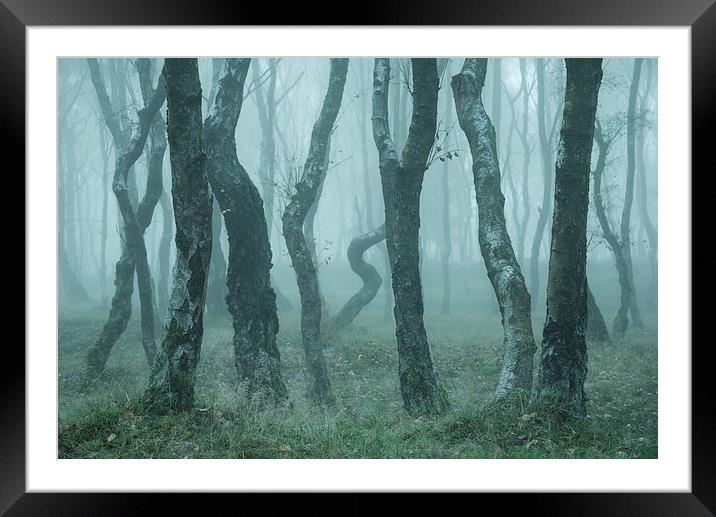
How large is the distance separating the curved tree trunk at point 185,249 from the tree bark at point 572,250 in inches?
162

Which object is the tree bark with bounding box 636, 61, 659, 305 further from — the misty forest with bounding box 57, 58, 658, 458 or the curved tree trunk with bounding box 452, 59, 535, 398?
the curved tree trunk with bounding box 452, 59, 535, 398

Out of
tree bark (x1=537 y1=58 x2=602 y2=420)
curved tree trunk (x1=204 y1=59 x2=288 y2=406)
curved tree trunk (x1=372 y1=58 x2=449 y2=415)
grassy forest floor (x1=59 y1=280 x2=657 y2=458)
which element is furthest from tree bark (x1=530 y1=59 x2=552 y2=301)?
curved tree trunk (x1=204 y1=59 x2=288 y2=406)

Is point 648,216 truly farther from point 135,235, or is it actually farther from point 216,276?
point 135,235

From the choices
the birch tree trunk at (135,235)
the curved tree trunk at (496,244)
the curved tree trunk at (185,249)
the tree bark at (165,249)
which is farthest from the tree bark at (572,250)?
the tree bark at (165,249)

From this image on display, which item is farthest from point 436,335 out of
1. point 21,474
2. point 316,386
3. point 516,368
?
point 21,474

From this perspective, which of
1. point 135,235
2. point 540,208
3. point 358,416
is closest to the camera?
point 358,416

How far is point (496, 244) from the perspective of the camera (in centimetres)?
743

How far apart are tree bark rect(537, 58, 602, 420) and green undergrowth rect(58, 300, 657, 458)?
1.94 ft

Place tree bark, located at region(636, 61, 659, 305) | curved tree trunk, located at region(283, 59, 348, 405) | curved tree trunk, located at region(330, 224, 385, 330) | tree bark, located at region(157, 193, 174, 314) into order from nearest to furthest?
curved tree trunk, located at region(283, 59, 348, 405)
curved tree trunk, located at region(330, 224, 385, 330)
tree bark, located at region(157, 193, 174, 314)
tree bark, located at region(636, 61, 659, 305)

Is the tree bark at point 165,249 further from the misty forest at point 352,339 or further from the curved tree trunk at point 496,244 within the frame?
the curved tree trunk at point 496,244

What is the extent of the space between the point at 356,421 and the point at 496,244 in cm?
298

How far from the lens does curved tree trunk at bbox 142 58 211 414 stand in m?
6.40

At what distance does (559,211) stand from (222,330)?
32.6ft
